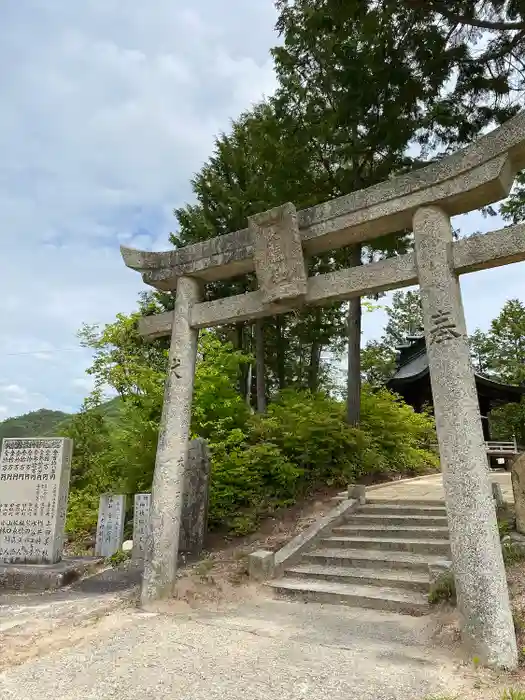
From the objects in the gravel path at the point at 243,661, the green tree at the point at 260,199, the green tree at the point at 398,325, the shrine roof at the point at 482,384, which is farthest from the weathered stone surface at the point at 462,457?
the green tree at the point at 398,325

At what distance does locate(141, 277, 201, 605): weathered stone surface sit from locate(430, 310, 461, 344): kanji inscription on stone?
111 inches

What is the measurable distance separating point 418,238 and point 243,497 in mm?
6079

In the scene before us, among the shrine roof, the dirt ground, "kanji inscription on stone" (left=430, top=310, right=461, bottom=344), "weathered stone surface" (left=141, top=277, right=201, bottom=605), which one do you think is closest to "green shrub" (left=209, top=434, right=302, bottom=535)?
the dirt ground

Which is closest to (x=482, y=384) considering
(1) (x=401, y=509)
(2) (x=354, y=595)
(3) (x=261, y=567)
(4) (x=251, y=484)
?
(1) (x=401, y=509)

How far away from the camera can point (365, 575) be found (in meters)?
5.63

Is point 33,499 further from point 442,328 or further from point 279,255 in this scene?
point 442,328

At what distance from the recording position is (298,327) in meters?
18.7

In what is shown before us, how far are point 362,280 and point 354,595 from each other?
3.35 metres

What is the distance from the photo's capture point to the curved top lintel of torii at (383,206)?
163 inches

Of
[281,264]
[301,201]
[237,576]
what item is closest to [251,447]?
[237,576]

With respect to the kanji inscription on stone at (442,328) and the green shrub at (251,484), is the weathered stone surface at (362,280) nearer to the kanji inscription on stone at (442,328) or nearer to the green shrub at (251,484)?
the kanji inscription on stone at (442,328)

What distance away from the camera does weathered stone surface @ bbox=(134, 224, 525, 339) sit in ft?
13.4

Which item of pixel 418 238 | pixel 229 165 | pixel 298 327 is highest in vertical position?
pixel 229 165

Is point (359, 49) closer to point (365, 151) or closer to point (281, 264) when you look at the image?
point (365, 151)
